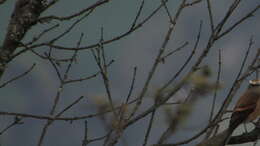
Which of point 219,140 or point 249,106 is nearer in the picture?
point 219,140

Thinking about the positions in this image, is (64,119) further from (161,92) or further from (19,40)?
(161,92)

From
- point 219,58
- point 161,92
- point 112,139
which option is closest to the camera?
point 161,92

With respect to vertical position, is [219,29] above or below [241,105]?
below

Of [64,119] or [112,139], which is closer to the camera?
[112,139]

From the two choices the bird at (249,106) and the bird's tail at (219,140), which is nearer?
the bird's tail at (219,140)

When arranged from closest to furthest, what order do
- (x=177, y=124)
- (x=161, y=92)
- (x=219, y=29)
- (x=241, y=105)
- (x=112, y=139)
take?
1. (x=177, y=124)
2. (x=161, y=92)
3. (x=112, y=139)
4. (x=219, y=29)
5. (x=241, y=105)

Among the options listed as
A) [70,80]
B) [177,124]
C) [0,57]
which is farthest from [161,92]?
[70,80]

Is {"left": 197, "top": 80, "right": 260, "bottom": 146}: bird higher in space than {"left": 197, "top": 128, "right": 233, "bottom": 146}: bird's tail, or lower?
higher

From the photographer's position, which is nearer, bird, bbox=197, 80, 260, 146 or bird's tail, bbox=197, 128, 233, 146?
bird's tail, bbox=197, 128, 233, 146

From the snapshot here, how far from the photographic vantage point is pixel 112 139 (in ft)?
7.44

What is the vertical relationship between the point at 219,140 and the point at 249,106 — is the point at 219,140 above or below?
below

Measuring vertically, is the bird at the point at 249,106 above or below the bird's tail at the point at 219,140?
above

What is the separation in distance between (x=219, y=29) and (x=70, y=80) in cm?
217

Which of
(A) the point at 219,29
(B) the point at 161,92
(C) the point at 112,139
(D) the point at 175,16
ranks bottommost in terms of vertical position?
(B) the point at 161,92
